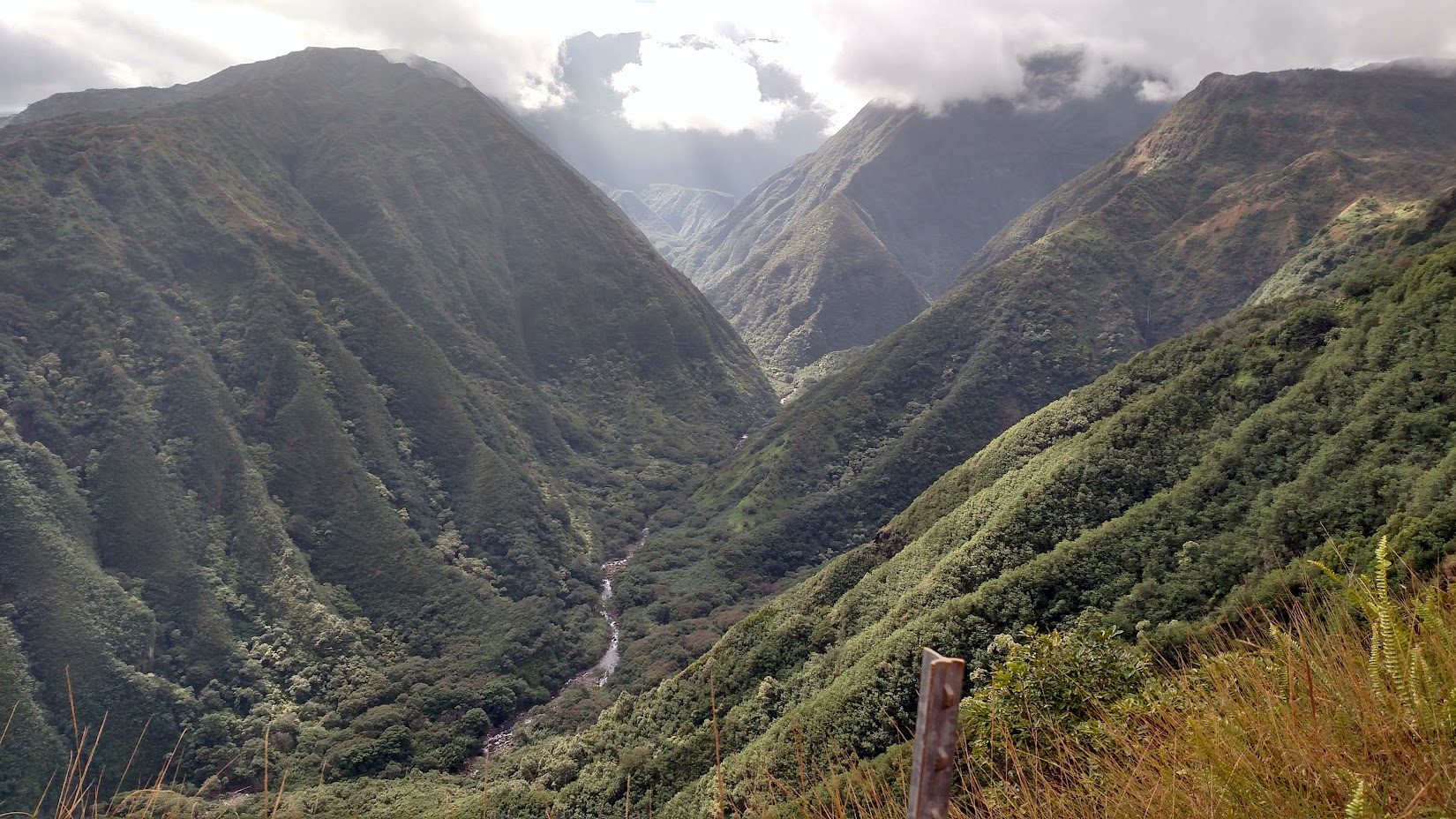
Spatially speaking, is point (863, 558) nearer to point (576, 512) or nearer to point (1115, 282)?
point (576, 512)

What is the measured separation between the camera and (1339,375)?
39562 mm

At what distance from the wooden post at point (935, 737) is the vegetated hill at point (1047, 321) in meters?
77.2

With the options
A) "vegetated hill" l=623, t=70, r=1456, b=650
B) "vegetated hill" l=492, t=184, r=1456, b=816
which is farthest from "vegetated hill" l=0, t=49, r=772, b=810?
"vegetated hill" l=492, t=184, r=1456, b=816

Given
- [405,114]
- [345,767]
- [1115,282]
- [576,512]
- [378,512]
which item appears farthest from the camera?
[405,114]

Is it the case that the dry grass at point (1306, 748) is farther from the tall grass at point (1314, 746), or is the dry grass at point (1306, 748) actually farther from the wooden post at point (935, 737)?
the wooden post at point (935, 737)

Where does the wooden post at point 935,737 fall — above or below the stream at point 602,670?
above

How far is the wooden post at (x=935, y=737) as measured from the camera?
3.15m

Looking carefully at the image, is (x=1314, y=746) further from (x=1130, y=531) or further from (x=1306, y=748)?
(x=1130, y=531)

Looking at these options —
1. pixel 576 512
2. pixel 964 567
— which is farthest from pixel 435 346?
pixel 964 567

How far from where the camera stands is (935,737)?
335cm

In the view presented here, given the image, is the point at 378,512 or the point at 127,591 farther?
the point at 378,512

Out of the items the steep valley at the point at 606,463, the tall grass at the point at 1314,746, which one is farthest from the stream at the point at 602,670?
the tall grass at the point at 1314,746

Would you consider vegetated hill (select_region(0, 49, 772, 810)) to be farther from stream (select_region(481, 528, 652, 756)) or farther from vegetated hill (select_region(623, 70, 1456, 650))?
vegetated hill (select_region(623, 70, 1456, 650))

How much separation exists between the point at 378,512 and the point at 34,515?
3038cm
